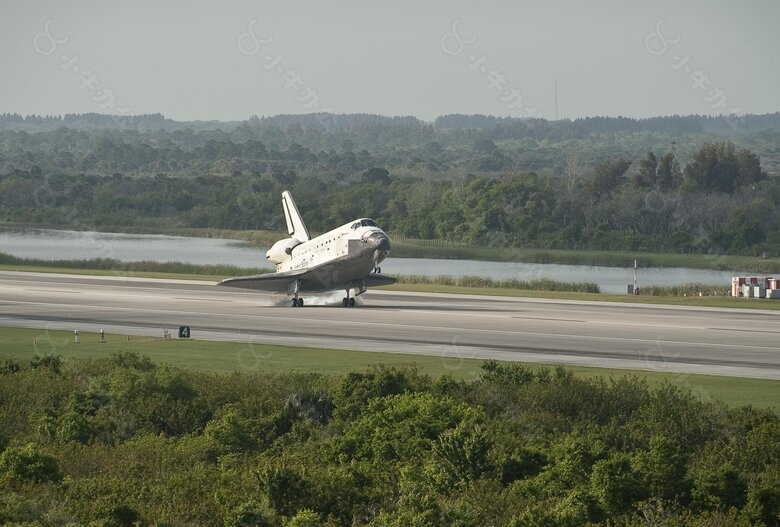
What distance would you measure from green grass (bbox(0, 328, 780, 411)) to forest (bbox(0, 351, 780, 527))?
416 centimetres

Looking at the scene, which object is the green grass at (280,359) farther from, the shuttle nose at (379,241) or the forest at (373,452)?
the shuttle nose at (379,241)

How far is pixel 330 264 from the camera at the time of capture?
6162 cm

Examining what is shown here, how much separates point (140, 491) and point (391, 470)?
4919 millimetres

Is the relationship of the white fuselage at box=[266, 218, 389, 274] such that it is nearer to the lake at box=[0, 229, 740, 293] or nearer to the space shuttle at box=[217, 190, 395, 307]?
the space shuttle at box=[217, 190, 395, 307]

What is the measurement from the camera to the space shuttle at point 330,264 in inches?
2382

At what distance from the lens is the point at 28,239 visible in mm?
146500

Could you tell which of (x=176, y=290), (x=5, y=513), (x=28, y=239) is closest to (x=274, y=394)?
(x=5, y=513)

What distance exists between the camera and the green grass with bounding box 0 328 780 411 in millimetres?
35291

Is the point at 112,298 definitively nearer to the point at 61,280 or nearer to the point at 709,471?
the point at 61,280

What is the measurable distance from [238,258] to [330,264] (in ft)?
191

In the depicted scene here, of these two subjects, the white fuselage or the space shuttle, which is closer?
the white fuselage

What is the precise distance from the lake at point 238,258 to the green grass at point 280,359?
146 feet
